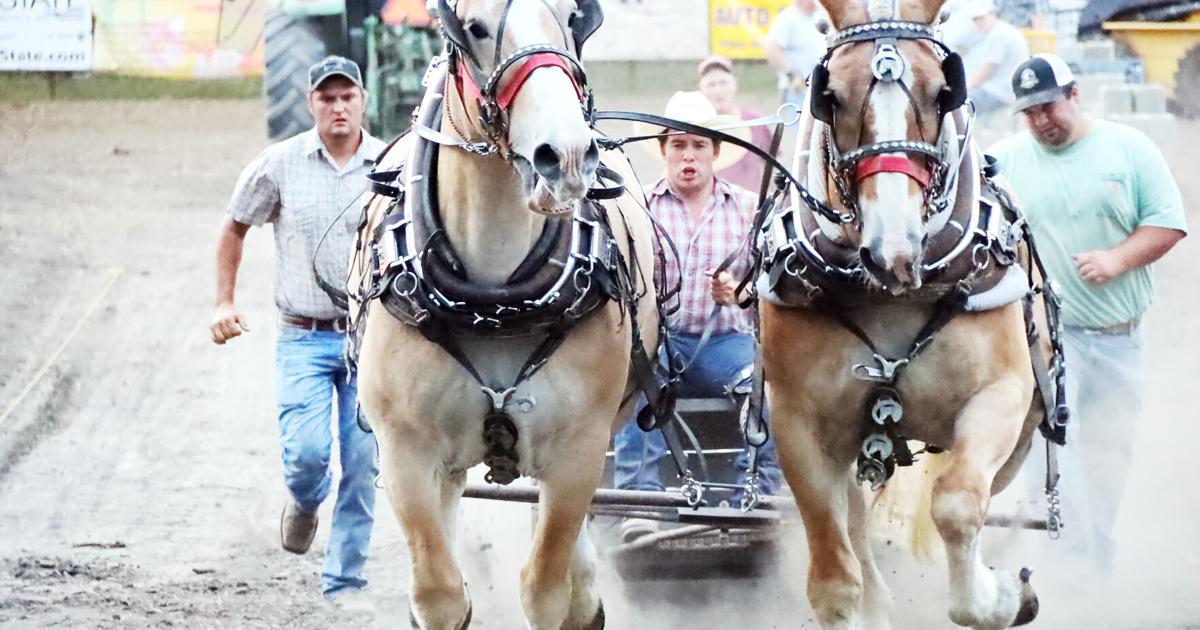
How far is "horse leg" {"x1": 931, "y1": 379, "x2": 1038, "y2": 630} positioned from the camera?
481 centimetres

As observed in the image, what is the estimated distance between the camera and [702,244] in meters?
6.70

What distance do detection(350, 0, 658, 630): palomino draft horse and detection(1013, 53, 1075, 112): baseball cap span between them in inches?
89.6

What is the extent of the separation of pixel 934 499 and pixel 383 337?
A: 1.49 meters

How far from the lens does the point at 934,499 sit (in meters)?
4.84

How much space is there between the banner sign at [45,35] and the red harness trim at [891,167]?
11456 millimetres

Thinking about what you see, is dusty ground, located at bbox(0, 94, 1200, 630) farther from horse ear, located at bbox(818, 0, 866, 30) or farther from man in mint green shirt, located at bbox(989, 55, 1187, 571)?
horse ear, located at bbox(818, 0, 866, 30)

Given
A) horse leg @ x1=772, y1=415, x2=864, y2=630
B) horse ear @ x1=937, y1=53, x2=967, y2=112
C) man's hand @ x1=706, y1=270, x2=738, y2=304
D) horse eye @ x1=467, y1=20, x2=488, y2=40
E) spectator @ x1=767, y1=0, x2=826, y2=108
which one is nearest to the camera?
horse eye @ x1=467, y1=20, x2=488, y2=40

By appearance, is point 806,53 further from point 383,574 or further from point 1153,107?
point 383,574

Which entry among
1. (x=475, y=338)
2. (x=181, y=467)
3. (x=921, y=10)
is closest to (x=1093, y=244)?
(x=921, y=10)

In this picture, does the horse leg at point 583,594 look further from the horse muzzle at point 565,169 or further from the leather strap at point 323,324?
the horse muzzle at point 565,169

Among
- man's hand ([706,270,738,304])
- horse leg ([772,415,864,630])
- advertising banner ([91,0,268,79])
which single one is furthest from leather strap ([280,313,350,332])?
advertising banner ([91,0,268,79])

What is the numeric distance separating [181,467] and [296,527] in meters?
2.07

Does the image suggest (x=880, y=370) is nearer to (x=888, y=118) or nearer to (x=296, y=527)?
(x=888, y=118)

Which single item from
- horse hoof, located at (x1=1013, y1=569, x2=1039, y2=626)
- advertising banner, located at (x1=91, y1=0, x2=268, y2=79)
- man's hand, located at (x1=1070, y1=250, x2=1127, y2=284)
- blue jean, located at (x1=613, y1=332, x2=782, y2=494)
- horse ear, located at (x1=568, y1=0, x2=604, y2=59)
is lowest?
horse hoof, located at (x1=1013, y1=569, x2=1039, y2=626)
